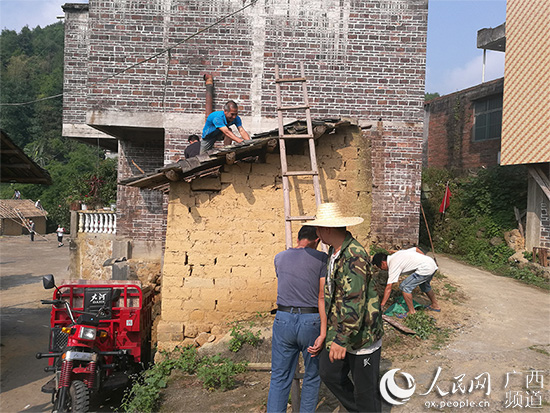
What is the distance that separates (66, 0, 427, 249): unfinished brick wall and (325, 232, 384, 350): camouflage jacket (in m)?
5.57

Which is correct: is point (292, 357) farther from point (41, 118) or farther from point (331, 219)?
point (41, 118)

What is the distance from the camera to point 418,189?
862cm

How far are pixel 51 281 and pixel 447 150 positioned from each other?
15.8 m

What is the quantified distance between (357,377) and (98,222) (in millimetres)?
8887

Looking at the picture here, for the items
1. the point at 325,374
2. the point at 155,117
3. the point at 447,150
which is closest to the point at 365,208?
the point at 325,374

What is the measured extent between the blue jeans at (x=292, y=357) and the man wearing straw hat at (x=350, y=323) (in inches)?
5.3

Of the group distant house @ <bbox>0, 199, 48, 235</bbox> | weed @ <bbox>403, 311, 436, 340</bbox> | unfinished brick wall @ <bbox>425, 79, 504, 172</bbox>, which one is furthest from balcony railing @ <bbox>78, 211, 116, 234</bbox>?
distant house @ <bbox>0, 199, 48, 235</bbox>

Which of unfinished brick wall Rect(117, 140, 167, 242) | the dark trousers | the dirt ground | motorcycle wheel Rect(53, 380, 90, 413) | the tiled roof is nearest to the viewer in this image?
the dark trousers

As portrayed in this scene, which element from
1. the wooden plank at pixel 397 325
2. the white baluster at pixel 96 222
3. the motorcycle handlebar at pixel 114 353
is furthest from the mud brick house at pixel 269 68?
the motorcycle handlebar at pixel 114 353

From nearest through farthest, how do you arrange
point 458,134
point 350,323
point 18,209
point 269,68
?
point 350,323, point 269,68, point 458,134, point 18,209

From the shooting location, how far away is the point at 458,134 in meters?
16.2

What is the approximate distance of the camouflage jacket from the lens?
3.06m

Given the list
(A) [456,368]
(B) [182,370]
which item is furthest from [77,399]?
(A) [456,368]

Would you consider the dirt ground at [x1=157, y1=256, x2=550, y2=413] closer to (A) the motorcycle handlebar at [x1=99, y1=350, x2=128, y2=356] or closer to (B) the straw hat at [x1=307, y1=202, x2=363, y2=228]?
(A) the motorcycle handlebar at [x1=99, y1=350, x2=128, y2=356]
